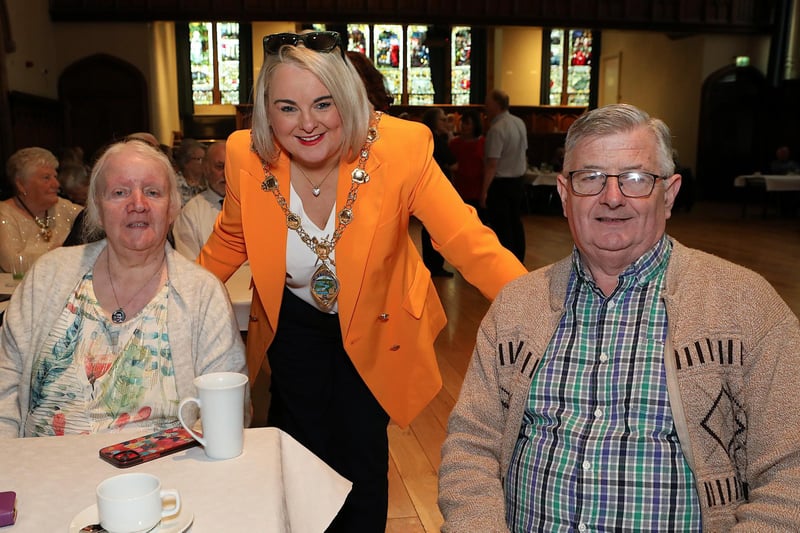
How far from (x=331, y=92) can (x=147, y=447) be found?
38.5 inches

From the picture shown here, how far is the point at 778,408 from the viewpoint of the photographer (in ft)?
4.41

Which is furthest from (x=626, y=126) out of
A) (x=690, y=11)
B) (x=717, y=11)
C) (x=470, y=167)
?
(x=717, y=11)

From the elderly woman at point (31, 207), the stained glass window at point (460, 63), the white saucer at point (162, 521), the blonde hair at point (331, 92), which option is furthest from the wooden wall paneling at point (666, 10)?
the white saucer at point (162, 521)

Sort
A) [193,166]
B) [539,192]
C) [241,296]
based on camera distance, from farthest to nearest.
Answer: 1. [539,192]
2. [193,166]
3. [241,296]

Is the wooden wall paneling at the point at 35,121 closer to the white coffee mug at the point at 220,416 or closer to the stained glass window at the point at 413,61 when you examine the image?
the stained glass window at the point at 413,61

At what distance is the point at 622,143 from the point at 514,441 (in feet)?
2.21

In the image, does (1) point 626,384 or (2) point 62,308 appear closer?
(1) point 626,384

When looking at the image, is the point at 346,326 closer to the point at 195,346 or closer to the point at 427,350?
the point at 427,350

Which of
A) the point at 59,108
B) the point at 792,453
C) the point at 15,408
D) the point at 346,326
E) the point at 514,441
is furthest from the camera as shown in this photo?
the point at 59,108

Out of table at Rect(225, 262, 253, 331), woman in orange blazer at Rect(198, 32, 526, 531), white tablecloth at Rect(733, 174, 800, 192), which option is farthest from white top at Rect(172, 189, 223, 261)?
white tablecloth at Rect(733, 174, 800, 192)

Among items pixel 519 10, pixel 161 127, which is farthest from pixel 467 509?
pixel 161 127

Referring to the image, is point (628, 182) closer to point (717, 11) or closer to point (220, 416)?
point (220, 416)

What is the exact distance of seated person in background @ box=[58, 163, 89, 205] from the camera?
17.4 feet

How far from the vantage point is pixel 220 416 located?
1.36m
